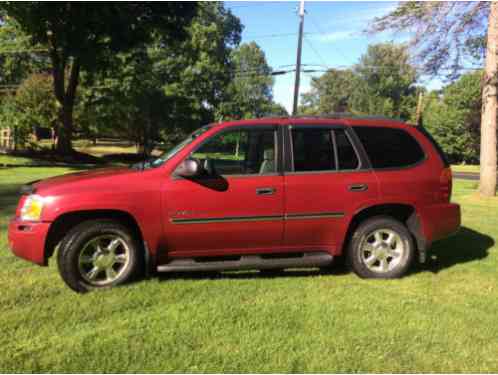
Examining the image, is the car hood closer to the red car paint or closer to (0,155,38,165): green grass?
the red car paint

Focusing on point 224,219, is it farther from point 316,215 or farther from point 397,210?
point 397,210

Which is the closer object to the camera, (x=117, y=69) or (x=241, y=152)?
(x=241, y=152)

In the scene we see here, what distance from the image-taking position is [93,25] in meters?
18.6

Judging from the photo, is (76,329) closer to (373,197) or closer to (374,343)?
(374,343)

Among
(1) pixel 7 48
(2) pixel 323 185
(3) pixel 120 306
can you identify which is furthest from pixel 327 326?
(1) pixel 7 48

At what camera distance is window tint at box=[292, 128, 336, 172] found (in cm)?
444

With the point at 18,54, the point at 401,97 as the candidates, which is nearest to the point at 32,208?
the point at 18,54

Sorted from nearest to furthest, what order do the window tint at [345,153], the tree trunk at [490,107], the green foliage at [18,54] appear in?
the window tint at [345,153] → the tree trunk at [490,107] → the green foliage at [18,54]

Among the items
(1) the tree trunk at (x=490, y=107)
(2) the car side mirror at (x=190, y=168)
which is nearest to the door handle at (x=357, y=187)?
(2) the car side mirror at (x=190, y=168)

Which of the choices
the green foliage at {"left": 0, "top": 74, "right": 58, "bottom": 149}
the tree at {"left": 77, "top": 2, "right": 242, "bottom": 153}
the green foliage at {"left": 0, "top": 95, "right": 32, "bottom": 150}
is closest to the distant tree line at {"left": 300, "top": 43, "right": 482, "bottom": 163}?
the tree at {"left": 77, "top": 2, "right": 242, "bottom": 153}

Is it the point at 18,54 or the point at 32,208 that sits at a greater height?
the point at 18,54

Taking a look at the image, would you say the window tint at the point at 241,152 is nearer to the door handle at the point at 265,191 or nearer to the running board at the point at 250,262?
the door handle at the point at 265,191

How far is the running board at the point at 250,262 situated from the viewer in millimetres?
4199

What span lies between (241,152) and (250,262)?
47.8 inches
